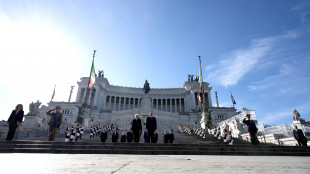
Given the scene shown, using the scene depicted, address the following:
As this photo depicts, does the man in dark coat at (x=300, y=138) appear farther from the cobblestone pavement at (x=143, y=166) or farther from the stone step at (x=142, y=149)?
the cobblestone pavement at (x=143, y=166)

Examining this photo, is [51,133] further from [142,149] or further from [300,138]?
[300,138]

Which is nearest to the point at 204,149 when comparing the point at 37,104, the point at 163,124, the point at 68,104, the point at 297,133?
the point at 297,133

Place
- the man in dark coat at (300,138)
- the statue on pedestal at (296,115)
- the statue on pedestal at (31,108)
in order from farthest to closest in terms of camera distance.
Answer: the statue on pedestal at (31,108)
the statue on pedestal at (296,115)
the man in dark coat at (300,138)

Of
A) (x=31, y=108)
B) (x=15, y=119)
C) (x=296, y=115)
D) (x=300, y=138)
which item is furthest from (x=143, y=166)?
(x=31, y=108)

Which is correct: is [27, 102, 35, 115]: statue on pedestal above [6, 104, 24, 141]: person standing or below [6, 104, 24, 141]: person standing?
above

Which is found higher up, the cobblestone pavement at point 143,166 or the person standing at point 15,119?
the person standing at point 15,119

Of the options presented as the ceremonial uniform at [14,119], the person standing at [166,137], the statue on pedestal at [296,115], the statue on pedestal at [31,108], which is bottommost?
the person standing at [166,137]

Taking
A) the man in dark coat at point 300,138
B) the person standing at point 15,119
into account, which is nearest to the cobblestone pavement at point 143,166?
the person standing at point 15,119

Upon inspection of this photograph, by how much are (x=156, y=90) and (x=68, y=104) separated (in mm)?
31886

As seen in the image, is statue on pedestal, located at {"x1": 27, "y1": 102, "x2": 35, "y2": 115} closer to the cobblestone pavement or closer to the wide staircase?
the wide staircase

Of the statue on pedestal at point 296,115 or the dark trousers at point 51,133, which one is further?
the statue on pedestal at point 296,115

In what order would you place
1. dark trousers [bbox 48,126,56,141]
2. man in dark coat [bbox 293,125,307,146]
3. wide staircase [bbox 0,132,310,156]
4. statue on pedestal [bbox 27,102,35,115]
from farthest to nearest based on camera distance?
statue on pedestal [bbox 27,102,35,115], man in dark coat [bbox 293,125,307,146], dark trousers [bbox 48,126,56,141], wide staircase [bbox 0,132,310,156]

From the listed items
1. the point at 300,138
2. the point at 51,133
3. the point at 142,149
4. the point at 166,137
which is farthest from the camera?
the point at 166,137

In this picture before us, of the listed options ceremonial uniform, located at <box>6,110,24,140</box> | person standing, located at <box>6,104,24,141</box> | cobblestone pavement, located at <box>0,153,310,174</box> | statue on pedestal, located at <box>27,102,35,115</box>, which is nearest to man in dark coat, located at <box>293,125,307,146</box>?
cobblestone pavement, located at <box>0,153,310,174</box>
